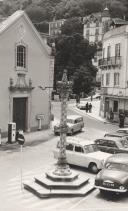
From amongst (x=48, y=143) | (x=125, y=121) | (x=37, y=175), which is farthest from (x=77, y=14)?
(x=37, y=175)

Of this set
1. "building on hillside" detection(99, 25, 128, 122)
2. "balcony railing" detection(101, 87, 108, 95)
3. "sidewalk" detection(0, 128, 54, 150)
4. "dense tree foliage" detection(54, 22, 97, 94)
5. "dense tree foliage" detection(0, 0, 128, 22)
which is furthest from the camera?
"dense tree foliage" detection(0, 0, 128, 22)

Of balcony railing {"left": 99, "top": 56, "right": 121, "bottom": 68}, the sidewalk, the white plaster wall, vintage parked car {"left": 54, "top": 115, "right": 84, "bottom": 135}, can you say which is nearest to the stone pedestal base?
the sidewalk

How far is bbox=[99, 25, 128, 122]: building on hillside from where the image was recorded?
48281 millimetres

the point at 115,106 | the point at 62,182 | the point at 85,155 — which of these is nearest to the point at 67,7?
the point at 115,106

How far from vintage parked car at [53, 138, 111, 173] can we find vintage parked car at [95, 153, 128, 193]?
2709 millimetres

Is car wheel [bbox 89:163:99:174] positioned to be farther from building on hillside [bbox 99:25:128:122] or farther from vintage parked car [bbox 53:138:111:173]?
building on hillside [bbox 99:25:128:122]

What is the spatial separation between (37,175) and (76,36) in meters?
73.7

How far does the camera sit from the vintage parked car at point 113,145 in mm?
26672

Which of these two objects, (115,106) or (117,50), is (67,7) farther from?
(115,106)

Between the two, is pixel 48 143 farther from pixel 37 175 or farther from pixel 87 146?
pixel 37 175

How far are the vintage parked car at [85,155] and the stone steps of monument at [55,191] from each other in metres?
3.12

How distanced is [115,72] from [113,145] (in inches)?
959

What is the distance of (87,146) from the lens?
24.9m

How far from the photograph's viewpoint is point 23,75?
35.9 metres
